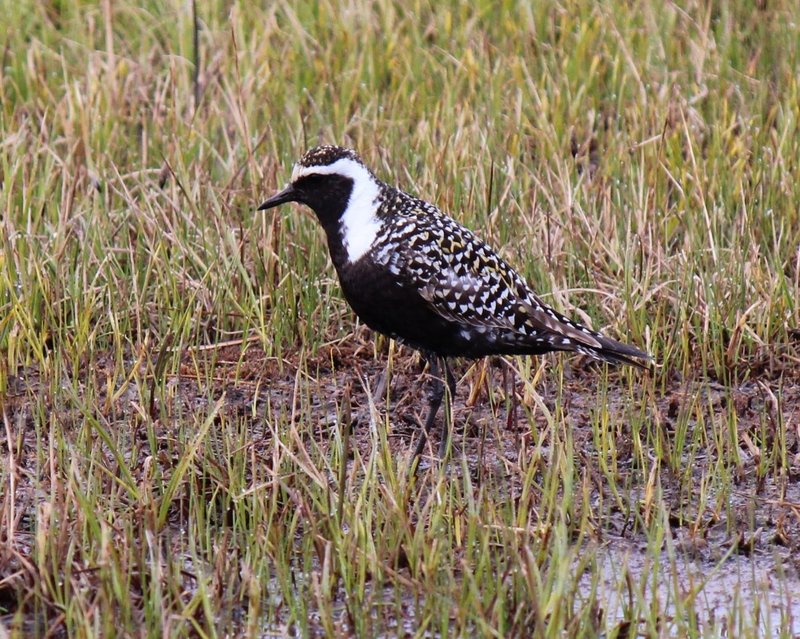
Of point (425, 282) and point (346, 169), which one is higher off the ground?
point (346, 169)

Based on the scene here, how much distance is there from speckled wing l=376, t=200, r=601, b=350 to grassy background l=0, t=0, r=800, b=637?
0.92ft

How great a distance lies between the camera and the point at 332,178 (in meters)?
5.41

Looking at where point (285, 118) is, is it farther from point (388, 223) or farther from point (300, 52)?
point (388, 223)

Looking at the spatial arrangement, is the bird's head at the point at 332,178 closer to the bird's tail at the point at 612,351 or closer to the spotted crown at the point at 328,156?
the spotted crown at the point at 328,156

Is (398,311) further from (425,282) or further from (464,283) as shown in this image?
(464,283)

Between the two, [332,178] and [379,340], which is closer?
[332,178]

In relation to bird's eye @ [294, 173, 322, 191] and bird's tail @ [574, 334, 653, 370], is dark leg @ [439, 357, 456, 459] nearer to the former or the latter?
bird's tail @ [574, 334, 653, 370]

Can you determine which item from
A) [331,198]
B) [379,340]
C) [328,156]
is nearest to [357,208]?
[331,198]

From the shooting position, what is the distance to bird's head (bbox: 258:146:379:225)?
5395 mm

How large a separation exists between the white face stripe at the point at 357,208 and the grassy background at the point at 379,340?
0.60 m

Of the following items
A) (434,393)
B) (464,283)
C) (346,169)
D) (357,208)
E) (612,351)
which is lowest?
(434,393)

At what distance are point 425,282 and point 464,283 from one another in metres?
0.17

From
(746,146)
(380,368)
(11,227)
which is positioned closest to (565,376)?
(380,368)

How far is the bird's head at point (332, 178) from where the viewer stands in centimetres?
539
